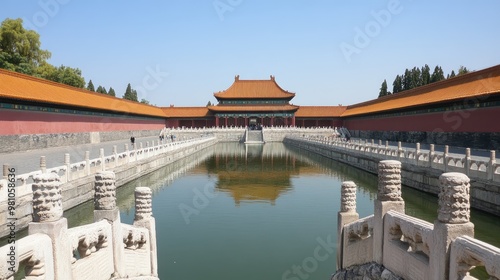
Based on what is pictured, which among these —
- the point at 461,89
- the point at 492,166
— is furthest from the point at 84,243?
the point at 461,89

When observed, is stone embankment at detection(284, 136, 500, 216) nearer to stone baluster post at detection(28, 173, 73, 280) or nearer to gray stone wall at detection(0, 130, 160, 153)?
stone baluster post at detection(28, 173, 73, 280)

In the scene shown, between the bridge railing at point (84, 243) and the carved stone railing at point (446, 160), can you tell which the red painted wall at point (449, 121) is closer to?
the carved stone railing at point (446, 160)

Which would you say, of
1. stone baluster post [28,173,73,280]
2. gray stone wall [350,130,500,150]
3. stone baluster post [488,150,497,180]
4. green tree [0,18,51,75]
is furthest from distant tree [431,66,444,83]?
stone baluster post [28,173,73,280]

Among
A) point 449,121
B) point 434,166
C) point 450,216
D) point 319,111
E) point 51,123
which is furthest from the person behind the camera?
point 319,111

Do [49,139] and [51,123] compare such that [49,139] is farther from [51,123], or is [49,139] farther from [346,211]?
[346,211]

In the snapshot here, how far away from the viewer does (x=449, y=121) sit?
84.1 ft

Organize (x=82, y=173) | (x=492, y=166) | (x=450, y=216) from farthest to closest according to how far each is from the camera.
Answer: (x=82, y=173) → (x=492, y=166) → (x=450, y=216)

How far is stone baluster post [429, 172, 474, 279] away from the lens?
3934mm

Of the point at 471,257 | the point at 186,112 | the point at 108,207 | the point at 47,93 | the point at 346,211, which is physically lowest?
the point at 346,211

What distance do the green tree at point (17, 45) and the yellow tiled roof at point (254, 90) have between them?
28487mm

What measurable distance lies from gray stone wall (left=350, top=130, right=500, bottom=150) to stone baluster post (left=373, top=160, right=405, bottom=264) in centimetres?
1882

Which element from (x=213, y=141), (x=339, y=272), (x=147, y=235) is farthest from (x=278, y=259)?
(x=213, y=141)

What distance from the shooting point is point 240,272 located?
7.82m

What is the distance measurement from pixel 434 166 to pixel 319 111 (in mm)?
47362
